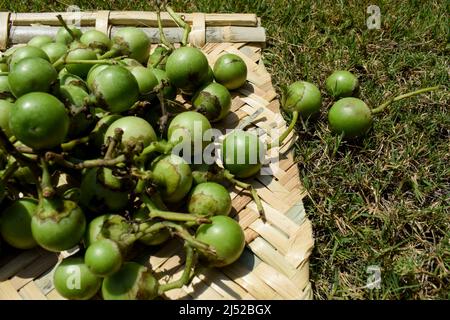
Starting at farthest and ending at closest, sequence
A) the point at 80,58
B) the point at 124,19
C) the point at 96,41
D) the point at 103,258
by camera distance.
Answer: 1. the point at 124,19
2. the point at 96,41
3. the point at 80,58
4. the point at 103,258

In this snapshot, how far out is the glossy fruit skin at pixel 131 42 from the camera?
247 cm

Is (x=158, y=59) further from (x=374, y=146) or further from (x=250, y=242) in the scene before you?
(x=374, y=146)

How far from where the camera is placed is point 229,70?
8.18 feet

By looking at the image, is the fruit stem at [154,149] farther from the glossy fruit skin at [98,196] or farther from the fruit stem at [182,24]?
the fruit stem at [182,24]

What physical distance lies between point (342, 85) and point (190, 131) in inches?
38.4

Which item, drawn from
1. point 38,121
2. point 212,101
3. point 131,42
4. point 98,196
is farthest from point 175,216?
point 131,42

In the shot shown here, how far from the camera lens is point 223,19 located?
2.92m

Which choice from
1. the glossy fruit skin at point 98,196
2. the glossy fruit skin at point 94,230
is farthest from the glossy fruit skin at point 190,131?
the glossy fruit skin at point 94,230

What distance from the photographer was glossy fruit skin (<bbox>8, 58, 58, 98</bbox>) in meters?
1.92

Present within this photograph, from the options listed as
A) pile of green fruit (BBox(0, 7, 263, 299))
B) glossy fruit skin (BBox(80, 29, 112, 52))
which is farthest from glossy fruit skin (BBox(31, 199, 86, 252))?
glossy fruit skin (BBox(80, 29, 112, 52))

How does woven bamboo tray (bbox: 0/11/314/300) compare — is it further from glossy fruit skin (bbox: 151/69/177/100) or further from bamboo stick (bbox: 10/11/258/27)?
glossy fruit skin (bbox: 151/69/177/100)

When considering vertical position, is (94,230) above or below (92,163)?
below

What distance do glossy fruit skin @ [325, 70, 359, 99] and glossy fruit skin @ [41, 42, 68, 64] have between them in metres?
1.34

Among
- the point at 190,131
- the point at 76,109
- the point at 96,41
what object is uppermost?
the point at 96,41
